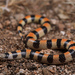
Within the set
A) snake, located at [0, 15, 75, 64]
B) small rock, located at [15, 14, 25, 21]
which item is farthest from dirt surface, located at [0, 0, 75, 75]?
snake, located at [0, 15, 75, 64]

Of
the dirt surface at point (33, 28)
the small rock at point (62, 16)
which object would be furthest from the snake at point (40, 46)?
the small rock at point (62, 16)

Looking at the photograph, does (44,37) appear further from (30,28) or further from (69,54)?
(69,54)

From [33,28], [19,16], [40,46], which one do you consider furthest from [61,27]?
[19,16]

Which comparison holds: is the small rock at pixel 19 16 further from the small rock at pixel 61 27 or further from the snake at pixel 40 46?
the small rock at pixel 61 27

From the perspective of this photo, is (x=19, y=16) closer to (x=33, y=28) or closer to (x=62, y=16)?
(x=33, y=28)

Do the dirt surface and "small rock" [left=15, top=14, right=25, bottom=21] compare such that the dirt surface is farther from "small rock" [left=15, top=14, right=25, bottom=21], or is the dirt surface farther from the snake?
the snake

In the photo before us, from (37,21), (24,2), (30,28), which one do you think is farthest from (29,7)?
(30,28)

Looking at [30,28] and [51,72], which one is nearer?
[51,72]
